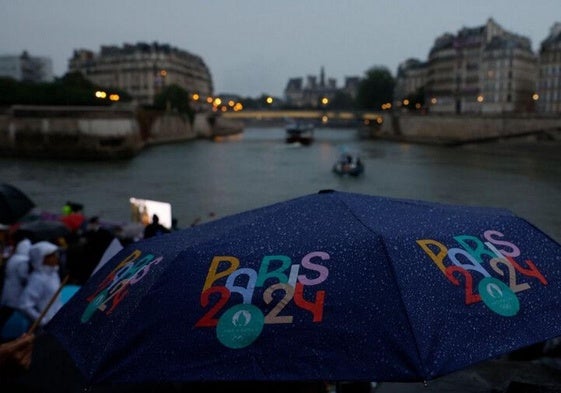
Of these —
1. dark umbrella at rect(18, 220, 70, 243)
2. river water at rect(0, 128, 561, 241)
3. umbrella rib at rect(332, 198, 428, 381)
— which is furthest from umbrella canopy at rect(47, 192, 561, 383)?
river water at rect(0, 128, 561, 241)

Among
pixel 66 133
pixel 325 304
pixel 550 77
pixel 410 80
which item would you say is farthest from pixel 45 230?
pixel 410 80

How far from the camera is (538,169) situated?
124 feet

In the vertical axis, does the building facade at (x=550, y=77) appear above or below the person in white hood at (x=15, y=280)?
above

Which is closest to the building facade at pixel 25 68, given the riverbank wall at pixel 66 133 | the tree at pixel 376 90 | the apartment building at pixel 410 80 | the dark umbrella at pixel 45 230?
the tree at pixel 376 90

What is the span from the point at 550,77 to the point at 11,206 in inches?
2798

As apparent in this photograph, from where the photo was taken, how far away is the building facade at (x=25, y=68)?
114125mm

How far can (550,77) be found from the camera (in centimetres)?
7062

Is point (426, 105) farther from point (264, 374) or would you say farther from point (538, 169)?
point (264, 374)

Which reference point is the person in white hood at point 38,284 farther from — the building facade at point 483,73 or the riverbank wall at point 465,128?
the building facade at point 483,73

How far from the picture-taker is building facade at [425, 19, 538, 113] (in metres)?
77.4

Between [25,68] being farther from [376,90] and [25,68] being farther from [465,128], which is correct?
[465,128]

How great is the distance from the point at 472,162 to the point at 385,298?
43.4 m

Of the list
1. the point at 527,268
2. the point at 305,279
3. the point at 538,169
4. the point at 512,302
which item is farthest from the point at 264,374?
the point at 538,169

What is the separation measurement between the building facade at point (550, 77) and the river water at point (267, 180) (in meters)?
23.2
